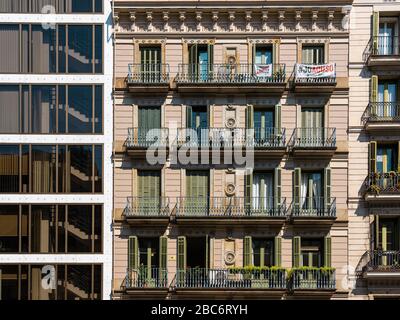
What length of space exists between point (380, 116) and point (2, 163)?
17344 mm

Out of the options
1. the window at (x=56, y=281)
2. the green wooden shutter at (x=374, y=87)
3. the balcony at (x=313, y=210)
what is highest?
the green wooden shutter at (x=374, y=87)

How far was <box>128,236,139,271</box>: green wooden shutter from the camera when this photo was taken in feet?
78.6

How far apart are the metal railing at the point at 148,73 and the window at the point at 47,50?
60.9 inches

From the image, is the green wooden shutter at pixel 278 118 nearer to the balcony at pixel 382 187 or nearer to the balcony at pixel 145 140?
the balcony at pixel 382 187

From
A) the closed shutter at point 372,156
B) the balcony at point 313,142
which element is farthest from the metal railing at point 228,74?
the closed shutter at point 372,156

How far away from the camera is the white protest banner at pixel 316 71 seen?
79.7 feet

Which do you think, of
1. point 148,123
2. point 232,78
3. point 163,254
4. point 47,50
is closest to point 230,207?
point 163,254

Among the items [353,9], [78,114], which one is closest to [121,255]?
[78,114]

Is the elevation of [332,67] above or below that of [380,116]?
above

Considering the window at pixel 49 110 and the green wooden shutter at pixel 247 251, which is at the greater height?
the window at pixel 49 110

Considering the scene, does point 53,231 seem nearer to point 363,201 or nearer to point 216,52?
point 216,52

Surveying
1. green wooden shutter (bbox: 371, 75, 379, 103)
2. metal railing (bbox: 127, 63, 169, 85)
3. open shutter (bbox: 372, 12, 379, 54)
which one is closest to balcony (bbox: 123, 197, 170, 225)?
metal railing (bbox: 127, 63, 169, 85)

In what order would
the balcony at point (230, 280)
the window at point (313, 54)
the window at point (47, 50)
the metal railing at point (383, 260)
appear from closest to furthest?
1. the balcony at point (230, 280)
2. the metal railing at point (383, 260)
3. the window at point (47, 50)
4. the window at point (313, 54)

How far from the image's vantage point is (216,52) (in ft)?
81.6
